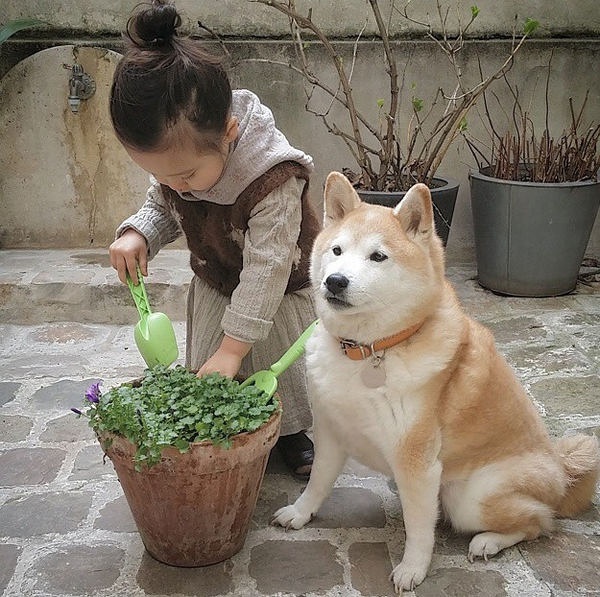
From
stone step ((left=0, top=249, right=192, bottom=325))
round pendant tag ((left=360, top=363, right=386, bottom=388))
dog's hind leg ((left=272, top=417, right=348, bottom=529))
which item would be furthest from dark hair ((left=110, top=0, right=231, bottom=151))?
stone step ((left=0, top=249, right=192, bottom=325))

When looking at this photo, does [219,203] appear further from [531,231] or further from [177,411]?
[531,231]

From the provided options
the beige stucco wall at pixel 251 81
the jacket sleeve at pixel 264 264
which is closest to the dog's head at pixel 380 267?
the jacket sleeve at pixel 264 264

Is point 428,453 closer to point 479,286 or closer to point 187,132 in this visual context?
point 187,132

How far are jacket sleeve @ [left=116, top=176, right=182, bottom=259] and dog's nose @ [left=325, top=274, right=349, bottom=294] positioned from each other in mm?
706

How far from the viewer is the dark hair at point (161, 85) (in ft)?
5.39

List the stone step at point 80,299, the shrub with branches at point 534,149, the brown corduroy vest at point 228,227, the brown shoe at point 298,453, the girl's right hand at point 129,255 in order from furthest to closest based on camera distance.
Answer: the shrub with branches at point 534,149 → the stone step at point 80,299 → the brown shoe at point 298,453 → the girl's right hand at point 129,255 → the brown corduroy vest at point 228,227

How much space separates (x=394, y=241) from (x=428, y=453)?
0.48 metres

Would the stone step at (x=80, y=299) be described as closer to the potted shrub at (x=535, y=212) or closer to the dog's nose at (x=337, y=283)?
the potted shrub at (x=535, y=212)

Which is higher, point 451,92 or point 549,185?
point 451,92

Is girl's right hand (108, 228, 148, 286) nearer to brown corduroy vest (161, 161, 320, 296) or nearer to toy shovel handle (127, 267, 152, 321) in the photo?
toy shovel handle (127, 267, 152, 321)

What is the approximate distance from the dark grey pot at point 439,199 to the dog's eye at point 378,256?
1.73 meters

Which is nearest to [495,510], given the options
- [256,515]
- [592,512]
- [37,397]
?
[592,512]

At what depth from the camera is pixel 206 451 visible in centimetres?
162

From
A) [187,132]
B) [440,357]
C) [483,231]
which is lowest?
[483,231]
